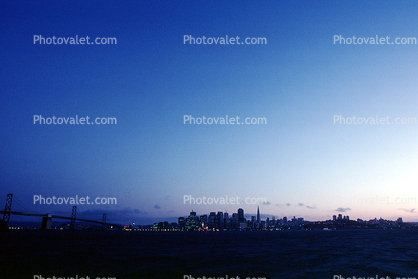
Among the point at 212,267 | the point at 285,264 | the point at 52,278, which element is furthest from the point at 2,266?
the point at 285,264

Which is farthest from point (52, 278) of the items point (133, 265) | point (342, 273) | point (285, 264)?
point (342, 273)

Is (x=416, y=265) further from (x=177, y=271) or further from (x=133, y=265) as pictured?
(x=133, y=265)

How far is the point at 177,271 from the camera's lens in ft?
106

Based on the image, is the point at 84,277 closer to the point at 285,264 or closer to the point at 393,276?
the point at 285,264

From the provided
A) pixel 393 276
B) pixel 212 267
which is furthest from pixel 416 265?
pixel 212 267

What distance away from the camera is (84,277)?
1094 inches

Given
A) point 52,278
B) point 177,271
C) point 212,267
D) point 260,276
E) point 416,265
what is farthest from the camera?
point 416,265

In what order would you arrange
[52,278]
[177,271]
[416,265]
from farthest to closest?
[416,265] < [177,271] < [52,278]

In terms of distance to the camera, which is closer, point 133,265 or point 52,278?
point 52,278

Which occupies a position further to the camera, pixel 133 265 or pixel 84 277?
pixel 133 265

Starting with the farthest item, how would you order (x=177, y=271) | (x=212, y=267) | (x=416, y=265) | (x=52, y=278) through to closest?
(x=416, y=265)
(x=212, y=267)
(x=177, y=271)
(x=52, y=278)

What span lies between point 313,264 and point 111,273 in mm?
26873

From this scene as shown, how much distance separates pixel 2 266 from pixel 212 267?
2530 centimetres

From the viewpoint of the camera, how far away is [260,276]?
30.1 m
